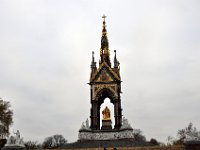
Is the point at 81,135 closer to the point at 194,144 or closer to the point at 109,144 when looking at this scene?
the point at 109,144

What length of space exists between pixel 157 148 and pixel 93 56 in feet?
57.8

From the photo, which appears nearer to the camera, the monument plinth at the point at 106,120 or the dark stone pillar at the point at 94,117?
the monument plinth at the point at 106,120

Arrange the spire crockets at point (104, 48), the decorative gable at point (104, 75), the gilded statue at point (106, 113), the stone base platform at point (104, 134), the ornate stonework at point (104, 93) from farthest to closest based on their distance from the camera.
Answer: the spire crockets at point (104, 48)
the decorative gable at point (104, 75)
the gilded statue at point (106, 113)
the ornate stonework at point (104, 93)
the stone base platform at point (104, 134)

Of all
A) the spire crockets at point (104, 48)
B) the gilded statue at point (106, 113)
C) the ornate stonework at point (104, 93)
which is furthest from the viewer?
the spire crockets at point (104, 48)

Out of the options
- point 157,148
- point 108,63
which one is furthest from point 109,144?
point 108,63

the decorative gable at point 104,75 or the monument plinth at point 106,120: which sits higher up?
the decorative gable at point 104,75

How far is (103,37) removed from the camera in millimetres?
38031

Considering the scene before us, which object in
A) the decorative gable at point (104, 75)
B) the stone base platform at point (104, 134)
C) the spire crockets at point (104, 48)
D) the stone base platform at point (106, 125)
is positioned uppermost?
the spire crockets at point (104, 48)

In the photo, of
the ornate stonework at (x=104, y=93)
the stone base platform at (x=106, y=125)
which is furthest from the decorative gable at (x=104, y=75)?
the stone base platform at (x=106, y=125)

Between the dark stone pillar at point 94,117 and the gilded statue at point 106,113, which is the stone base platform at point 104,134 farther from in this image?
the gilded statue at point 106,113

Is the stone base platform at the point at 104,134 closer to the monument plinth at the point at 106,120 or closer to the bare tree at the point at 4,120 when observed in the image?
the monument plinth at the point at 106,120

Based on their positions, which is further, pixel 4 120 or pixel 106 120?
pixel 4 120

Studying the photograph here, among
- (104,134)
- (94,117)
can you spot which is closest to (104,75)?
(94,117)

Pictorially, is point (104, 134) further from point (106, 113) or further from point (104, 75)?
point (104, 75)
